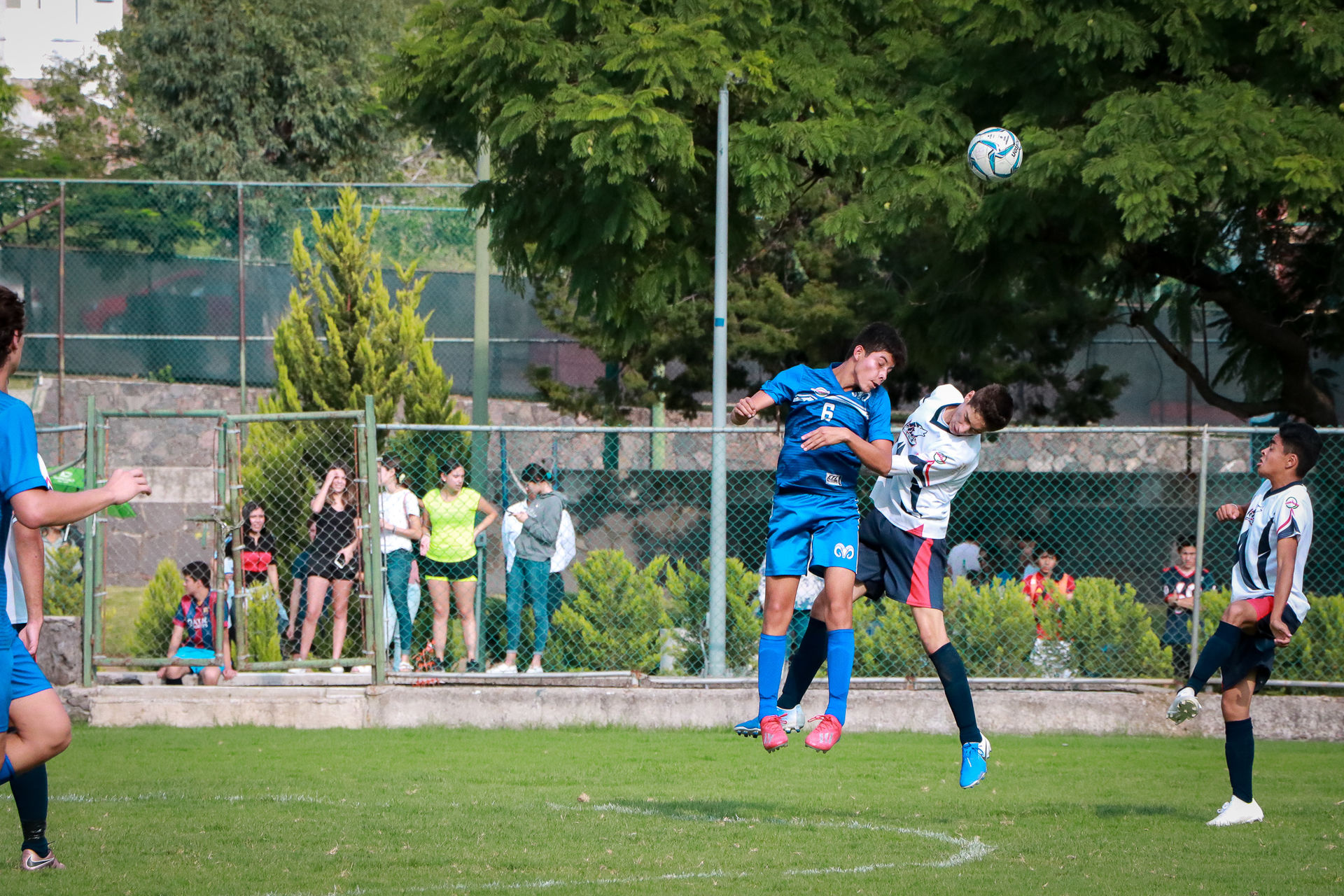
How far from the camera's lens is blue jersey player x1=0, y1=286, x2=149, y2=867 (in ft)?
16.4

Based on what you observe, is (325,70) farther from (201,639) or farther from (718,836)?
(718,836)

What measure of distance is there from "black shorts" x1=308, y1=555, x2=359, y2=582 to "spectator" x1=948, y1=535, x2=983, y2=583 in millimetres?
5558

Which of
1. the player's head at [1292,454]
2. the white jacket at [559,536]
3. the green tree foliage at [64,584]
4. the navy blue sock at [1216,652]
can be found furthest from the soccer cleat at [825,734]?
the green tree foliage at [64,584]

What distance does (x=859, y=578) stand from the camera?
7.78m

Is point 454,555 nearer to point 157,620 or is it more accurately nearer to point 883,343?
point 157,620

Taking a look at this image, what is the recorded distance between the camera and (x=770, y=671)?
736 centimetres

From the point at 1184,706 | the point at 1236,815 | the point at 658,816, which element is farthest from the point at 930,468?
the point at 1236,815

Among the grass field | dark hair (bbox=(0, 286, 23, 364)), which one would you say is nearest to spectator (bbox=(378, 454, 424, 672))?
the grass field

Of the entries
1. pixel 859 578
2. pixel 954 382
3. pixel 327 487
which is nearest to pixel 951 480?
pixel 859 578

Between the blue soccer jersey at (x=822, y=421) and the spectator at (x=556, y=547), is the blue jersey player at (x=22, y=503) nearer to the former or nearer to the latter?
the blue soccer jersey at (x=822, y=421)

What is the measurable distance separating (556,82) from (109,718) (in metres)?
7.94

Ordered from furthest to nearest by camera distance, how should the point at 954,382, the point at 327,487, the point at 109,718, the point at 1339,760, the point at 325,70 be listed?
the point at 325,70 → the point at 954,382 → the point at 327,487 → the point at 109,718 → the point at 1339,760

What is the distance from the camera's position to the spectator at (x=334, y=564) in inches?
494

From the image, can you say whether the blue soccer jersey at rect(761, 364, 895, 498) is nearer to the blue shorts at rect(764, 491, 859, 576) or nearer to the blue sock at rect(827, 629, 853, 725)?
the blue shorts at rect(764, 491, 859, 576)
